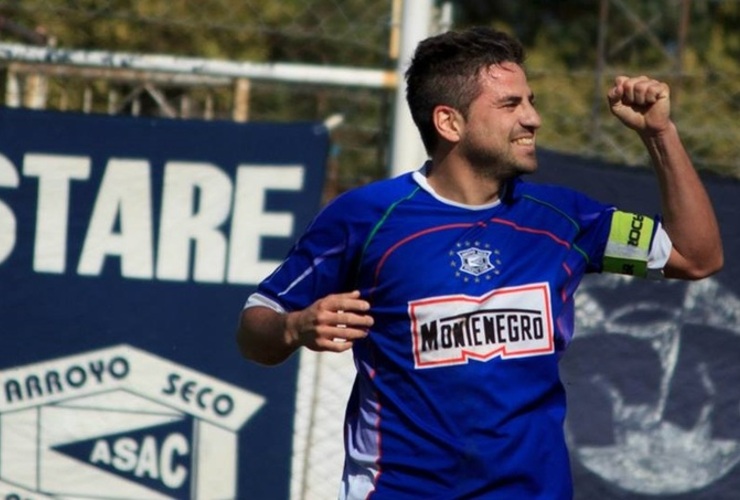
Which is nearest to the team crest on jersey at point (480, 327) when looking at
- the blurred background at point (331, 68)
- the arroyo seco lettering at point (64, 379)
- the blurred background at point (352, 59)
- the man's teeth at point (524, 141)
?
the man's teeth at point (524, 141)

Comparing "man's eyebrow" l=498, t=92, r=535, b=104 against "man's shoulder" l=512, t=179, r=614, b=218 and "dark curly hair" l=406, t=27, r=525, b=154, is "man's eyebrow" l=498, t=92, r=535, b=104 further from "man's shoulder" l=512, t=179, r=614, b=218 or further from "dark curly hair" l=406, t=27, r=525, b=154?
"man's shoulder" l=512, t=179, r=614, b=218

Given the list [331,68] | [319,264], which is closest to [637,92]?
[319,264]

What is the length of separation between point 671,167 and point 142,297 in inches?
93.5

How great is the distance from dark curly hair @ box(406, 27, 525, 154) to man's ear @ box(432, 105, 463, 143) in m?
0.01

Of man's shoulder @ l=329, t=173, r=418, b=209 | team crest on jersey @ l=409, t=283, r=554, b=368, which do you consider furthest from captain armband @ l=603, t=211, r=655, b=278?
man's shoulder @ l=329, t=173, r=418, b=209

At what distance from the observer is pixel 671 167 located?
3.39 metres

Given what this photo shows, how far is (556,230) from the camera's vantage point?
3.45 meters

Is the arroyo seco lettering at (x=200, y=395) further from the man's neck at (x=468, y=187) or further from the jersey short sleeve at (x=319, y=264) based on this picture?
the man's neck at (x=468, y=187)

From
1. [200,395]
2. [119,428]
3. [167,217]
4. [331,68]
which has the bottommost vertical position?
[119,428]

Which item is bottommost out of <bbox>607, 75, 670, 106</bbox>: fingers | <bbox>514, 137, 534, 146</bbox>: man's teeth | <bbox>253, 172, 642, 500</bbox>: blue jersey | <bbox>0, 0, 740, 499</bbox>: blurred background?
<bbox>253, 172, 642, 500</bbox>: blue jersey

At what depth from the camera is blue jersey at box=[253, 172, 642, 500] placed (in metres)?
3.28

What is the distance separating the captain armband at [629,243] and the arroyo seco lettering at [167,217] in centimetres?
179

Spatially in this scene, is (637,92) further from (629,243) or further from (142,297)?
(142,297)

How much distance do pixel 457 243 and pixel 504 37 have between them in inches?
21.7
